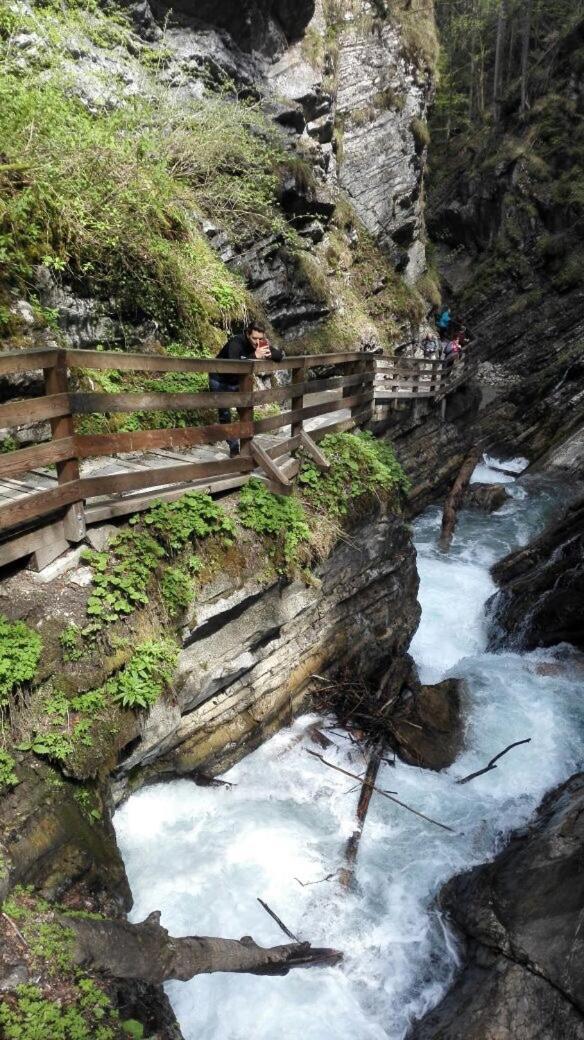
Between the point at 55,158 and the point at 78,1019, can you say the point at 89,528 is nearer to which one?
the point at 78,1019

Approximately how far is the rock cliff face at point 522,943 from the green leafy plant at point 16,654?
13.8 feet

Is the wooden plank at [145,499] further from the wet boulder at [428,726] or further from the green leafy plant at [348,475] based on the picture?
the wet boulder at [428,726]

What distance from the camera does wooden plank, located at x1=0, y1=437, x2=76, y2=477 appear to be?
3945 millimetres

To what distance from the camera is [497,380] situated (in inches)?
982

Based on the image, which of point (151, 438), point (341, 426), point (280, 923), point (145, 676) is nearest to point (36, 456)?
point (151, 438)

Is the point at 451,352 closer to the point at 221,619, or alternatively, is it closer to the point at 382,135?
the point at 382,135

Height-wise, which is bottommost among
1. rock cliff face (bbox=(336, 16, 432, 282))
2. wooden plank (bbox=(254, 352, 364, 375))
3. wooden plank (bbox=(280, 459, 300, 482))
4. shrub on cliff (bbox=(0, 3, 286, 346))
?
wooden plank (bbox=(280, 459, 300, 482))

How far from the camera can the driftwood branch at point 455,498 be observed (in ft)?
46.5

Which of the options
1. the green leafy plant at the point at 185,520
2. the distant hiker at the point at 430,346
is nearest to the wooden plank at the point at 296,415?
the green leafy plant at the point at 185,520

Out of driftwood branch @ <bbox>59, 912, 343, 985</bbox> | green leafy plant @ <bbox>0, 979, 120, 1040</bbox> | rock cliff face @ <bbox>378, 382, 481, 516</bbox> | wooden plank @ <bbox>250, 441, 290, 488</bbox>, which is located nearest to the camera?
green leafy plant @ <bbox>0, 979, 120, 1040</bbox>

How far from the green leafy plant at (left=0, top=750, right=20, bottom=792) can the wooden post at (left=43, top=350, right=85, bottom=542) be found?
1725 mm

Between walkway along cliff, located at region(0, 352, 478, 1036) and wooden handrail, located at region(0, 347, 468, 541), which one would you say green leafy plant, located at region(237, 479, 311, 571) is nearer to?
walkway along cliff, located at region(0, 352, 478, 1036)

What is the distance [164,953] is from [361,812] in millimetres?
2902

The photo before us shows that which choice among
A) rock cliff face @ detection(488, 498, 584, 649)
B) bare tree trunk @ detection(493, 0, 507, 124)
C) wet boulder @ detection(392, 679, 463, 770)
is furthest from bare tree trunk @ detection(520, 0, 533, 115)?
wet boulder @ detection(392, 679, 463, 770)
